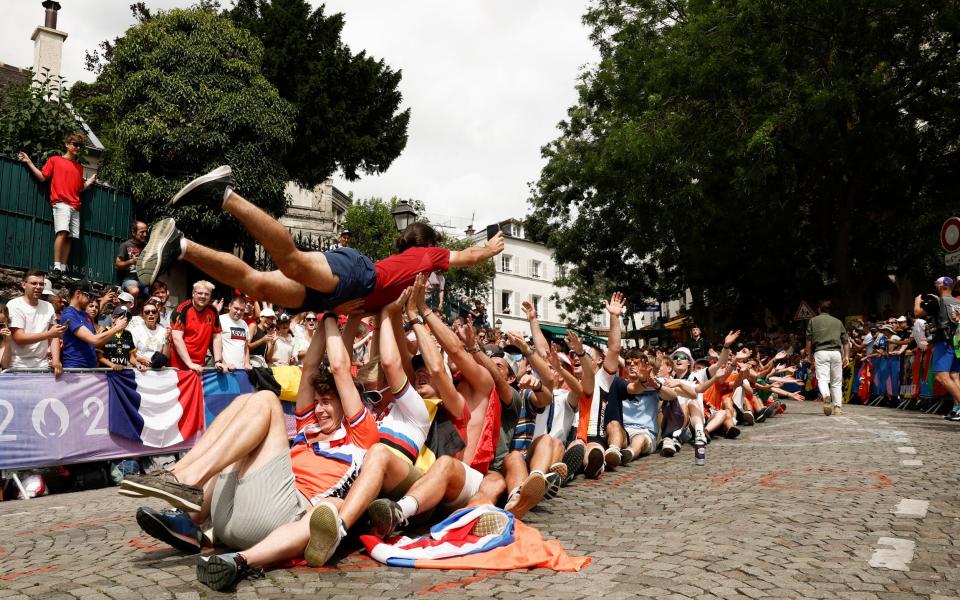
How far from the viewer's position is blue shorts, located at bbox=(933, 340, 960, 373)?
37.7ft

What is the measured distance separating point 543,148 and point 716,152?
41.0 ft

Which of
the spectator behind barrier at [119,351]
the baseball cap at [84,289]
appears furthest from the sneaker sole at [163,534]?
the baseball cap at [84,289]

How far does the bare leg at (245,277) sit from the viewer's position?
15.9 feet

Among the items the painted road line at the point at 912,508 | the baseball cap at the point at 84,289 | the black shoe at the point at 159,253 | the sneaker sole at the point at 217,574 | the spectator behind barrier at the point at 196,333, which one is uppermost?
the baseball cap at the point at 84,289

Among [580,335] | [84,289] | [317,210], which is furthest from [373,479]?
[317,210]

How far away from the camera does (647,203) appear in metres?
24.4

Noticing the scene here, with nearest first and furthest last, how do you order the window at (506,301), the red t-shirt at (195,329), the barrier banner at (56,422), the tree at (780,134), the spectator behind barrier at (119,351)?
1. the barrier banner at (56,422)
2. the spectator behind barrier at (119,351)
3. the red t-shirt at (195,329)
4. the tree at (780,134)
5. the window at (506,301)

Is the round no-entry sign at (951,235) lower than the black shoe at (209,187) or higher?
higher

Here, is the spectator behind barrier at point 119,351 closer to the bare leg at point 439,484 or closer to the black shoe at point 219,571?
the bare leg at point 439,484

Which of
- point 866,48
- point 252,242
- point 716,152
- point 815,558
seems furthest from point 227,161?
point 815,558

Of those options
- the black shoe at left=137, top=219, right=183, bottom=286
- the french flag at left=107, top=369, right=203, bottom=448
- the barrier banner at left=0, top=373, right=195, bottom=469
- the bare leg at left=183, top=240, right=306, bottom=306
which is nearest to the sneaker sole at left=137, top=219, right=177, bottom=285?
the black shoe at left=137, top=219, right=183, bottom=286

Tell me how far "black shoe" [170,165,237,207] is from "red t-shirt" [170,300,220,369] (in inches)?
204

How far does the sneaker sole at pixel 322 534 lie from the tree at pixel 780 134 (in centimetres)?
1771

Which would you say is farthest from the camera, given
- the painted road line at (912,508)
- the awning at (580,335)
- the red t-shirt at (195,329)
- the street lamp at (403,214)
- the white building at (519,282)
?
the white building at (519,282)
